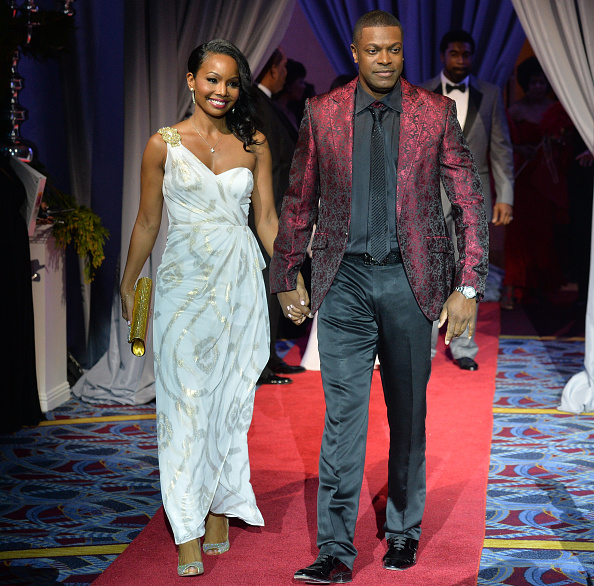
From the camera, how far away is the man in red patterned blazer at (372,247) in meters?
2.80

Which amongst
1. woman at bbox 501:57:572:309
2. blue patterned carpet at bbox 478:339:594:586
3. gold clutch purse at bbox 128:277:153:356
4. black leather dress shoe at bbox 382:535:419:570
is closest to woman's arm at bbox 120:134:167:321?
gold clutch purse at bbox 128:277:153:356

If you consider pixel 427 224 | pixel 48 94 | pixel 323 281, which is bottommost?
pixel 323 281

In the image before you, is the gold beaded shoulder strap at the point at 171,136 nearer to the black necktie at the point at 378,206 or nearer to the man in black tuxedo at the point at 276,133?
the black necktie at the point at 378,206

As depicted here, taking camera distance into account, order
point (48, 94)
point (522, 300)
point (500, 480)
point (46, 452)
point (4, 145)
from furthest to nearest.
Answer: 1. point (522, 300)
2. point (48, 94)
3. point (4, 145)
4. point (46, 452)
5. point (500, 480)

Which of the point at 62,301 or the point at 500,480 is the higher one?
the point at 62,301

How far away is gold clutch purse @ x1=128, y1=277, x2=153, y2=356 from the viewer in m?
3.02

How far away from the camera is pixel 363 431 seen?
2.94 metres

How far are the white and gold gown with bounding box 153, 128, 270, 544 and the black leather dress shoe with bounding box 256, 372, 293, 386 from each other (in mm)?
2597

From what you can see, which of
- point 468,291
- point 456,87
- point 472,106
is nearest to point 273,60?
point 456,87

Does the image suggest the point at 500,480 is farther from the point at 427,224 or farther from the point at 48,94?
the point at 48,94

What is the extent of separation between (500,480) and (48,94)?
3658mm

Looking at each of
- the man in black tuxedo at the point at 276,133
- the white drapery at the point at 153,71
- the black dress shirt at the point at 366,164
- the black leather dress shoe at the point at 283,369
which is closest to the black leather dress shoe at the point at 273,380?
the man in black tuxedo at the point at 276,133

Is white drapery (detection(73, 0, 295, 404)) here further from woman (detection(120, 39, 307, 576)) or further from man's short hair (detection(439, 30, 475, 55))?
woman (detection(120, 39, 307, 576))

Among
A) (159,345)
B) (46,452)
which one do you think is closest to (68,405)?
(46,452)
